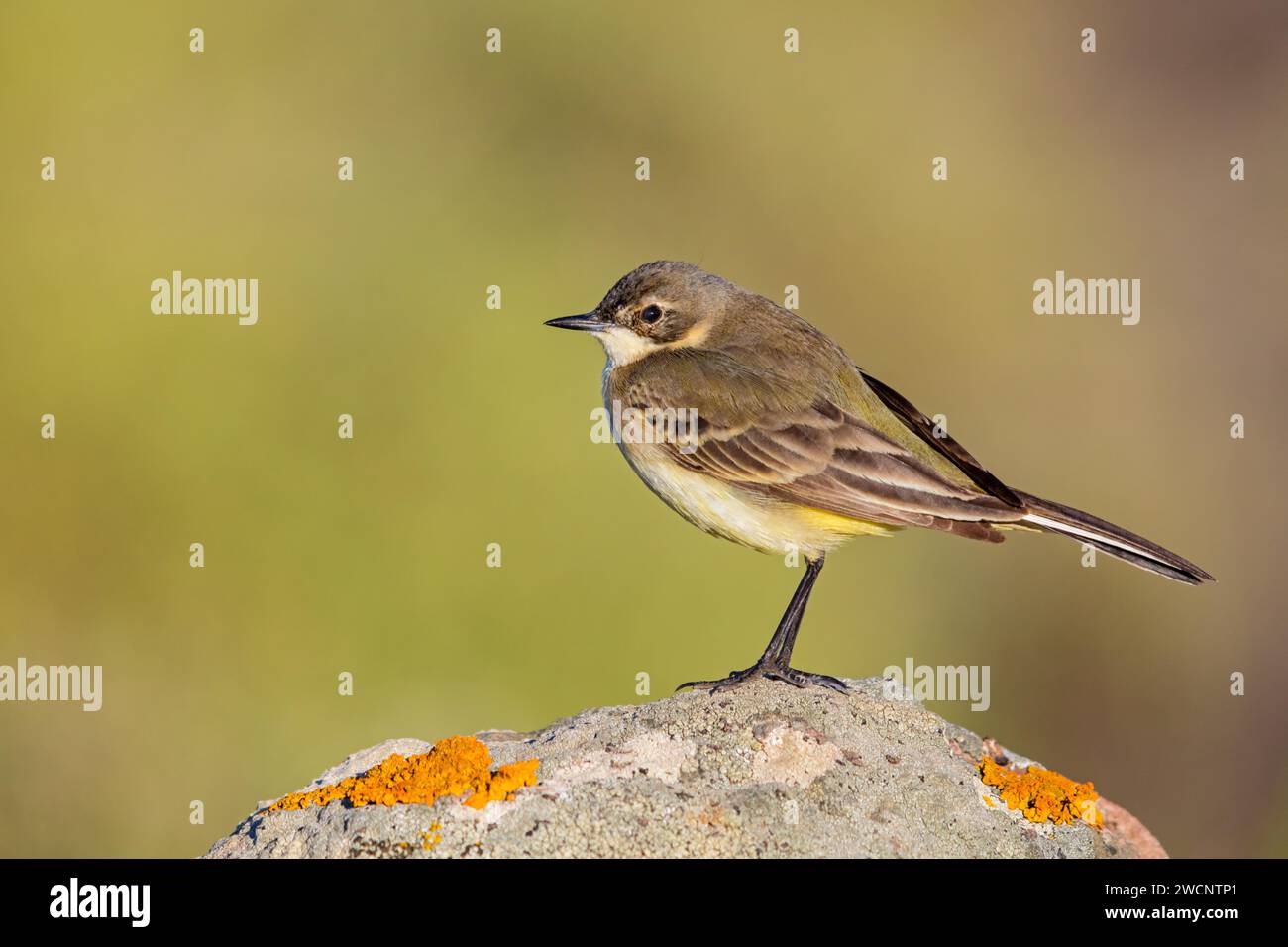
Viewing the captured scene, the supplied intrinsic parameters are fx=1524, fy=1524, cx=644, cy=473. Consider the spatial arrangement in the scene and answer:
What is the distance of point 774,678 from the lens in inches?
325

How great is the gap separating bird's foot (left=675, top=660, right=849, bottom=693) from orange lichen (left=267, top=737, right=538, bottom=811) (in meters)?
1.70

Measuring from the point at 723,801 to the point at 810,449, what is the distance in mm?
2513

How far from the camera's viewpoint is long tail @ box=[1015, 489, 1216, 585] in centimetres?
778

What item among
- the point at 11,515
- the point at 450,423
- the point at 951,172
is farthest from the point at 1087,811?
A: the point at 951,172

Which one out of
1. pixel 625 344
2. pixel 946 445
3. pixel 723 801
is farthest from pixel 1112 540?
pixel 625 344

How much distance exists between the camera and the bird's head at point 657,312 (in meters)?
9.18

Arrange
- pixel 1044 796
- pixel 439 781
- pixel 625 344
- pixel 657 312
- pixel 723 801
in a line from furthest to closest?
pixel 625 344
pixel 657 312
pixel 1044 796
pixel 723 801
pixel 439 781

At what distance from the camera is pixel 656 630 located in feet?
45.4

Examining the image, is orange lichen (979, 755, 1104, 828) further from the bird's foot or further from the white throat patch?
the white throat patch

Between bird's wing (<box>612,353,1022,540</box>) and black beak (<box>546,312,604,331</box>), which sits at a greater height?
black beak (<box>546,312,604,331</box>)

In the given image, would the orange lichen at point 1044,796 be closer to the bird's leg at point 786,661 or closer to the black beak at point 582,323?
the bird's leg at point 786,661

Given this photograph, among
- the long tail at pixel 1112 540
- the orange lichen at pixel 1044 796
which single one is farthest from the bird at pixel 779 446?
the orange lichen at pixel 1044 796

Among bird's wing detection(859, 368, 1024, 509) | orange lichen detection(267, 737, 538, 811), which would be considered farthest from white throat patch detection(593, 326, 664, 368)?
orange lichen detection(267, 737, 538, 811)

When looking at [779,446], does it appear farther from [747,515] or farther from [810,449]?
[747,515]
